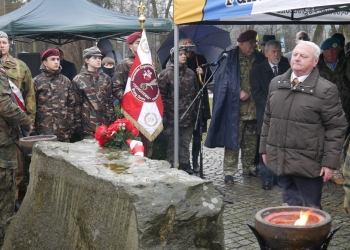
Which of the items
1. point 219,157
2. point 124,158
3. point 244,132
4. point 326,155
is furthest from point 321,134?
point 219,157

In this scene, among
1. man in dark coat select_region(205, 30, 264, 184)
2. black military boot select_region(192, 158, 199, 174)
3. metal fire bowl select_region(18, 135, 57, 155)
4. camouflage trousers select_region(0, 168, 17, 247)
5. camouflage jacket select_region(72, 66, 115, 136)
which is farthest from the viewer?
black military boot select_region(192, 158, 199, 174)

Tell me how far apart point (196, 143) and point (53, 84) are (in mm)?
2688

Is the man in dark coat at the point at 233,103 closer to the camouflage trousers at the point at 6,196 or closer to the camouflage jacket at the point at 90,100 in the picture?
the camouflage jacket at the point at 90,100

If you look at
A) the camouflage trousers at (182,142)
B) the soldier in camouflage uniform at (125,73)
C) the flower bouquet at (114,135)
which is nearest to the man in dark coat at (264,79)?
the camouflage trousers at (182,142)

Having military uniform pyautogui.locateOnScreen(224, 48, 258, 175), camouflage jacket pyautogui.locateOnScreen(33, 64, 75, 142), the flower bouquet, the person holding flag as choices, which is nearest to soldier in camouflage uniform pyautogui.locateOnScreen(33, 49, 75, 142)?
camouflage jacket pyautogui.locateOnScreen(33, 64, 75, 142)

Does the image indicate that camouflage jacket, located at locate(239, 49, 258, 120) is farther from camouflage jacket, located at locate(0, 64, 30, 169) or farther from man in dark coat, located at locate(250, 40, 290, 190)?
camouflage jacket, located at locate(0, 64, 30, 169)

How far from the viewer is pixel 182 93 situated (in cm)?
809

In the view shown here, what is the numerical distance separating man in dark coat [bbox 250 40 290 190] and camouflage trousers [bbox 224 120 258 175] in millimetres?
464

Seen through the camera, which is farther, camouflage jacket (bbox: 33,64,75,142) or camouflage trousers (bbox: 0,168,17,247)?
camouflage jacket (bbox: 33,64,75,142)

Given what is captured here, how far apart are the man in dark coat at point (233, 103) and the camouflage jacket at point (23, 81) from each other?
247 centimetres

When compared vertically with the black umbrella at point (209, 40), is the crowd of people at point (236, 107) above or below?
below

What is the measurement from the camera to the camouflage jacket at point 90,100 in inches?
283

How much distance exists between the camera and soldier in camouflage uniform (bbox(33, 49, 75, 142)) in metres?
7.00

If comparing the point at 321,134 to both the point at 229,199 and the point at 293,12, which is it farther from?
the point at 293,12
